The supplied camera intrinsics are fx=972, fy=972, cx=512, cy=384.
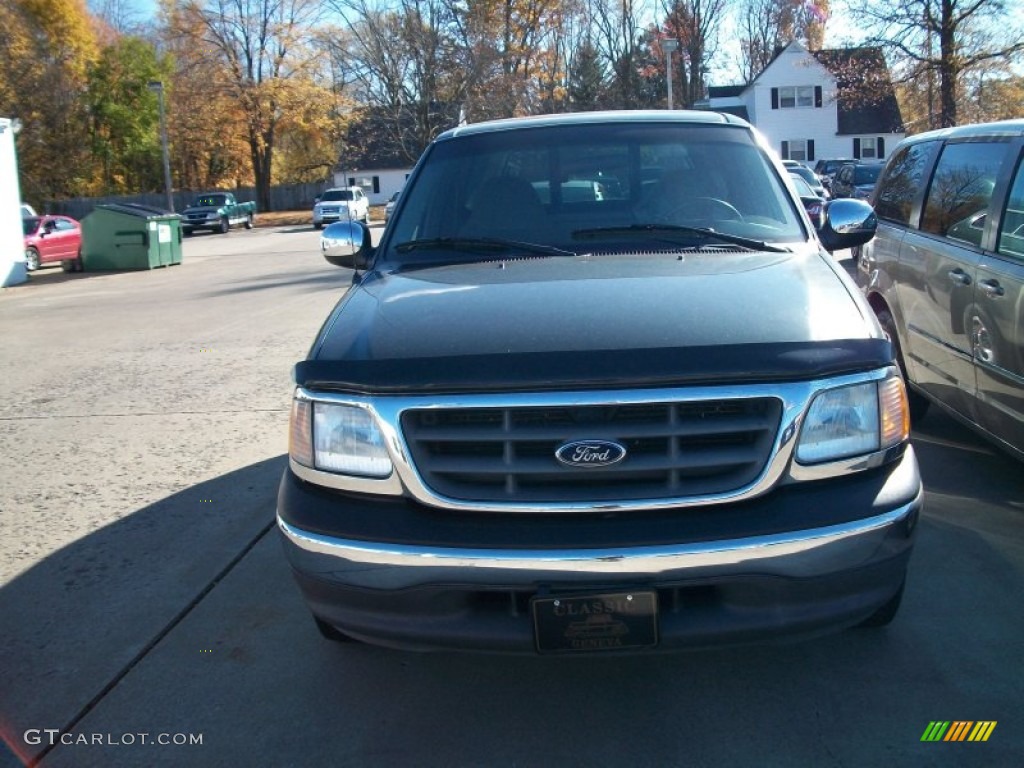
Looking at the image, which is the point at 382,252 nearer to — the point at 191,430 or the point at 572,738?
the point at 572,738

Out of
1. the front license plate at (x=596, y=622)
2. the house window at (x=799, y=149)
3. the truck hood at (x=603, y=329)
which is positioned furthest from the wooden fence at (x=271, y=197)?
the front license plate at (x=596, y=622)

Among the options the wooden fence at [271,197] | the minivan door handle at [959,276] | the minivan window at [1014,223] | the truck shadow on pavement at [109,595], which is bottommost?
the truck shadow on pavement at [109,595]

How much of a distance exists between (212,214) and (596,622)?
144ft

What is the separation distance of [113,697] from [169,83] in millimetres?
56091

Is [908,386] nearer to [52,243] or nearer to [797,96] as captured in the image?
[52,243]

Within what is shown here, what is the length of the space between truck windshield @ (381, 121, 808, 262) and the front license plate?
1.69 meters

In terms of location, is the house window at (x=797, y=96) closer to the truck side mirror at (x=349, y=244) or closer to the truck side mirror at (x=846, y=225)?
the truck side mirror at (x=846, y=225)

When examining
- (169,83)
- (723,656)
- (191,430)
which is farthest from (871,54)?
(169,83)

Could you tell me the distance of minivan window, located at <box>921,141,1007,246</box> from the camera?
5000 mm

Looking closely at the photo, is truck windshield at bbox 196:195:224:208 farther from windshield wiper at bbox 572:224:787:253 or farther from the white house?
windshield wiper at bbox 572:224:787:253

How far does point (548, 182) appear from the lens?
433 centimetres

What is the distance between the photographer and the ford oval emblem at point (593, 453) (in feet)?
8.87

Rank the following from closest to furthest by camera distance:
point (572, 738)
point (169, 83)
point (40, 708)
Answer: point (572, 738)
point (40, 708)
point (169, 83)

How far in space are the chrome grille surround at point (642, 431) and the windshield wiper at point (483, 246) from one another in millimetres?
1264
